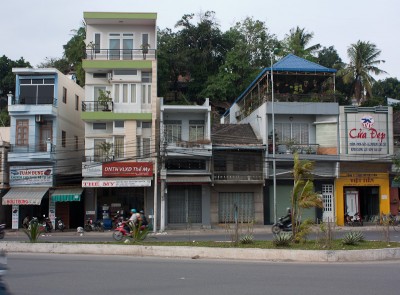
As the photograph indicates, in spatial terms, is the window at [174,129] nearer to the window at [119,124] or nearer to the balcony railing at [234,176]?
the window at [119,124]

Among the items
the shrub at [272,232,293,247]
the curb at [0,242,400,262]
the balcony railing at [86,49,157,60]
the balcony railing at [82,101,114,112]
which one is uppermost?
the balcony railing at [86,49,157,60]

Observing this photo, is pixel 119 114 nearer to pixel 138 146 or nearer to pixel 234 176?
pixel 138 146

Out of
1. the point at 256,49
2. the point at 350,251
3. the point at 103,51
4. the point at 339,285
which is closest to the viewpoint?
the point at 339,285

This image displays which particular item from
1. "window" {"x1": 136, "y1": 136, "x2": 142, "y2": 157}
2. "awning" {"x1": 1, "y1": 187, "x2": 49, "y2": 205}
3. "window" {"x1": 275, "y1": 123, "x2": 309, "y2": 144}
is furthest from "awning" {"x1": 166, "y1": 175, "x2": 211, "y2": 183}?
"awning" {"x1": 1, "y1": 187, "x2": 49, "y2": 205}

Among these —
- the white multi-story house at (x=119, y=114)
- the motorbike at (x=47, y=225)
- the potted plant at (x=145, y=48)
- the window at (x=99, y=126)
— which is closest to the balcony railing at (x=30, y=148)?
the white multi-story house at (x=119, y=114)

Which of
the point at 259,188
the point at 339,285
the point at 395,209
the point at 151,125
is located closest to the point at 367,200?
the point at 395,209

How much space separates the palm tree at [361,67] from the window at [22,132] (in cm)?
3221

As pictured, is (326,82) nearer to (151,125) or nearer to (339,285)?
(151,125)

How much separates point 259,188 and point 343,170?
244 inches

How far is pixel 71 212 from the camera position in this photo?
1348 inches

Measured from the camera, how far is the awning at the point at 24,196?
30.5 meters

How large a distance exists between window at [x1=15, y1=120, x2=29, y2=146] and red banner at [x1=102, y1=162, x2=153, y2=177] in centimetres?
593

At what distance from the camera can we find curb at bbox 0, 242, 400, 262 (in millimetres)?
14320

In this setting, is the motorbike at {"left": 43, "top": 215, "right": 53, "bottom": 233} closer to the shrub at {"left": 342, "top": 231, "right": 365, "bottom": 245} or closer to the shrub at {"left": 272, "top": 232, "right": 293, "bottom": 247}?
the shrub at {"left": 272, "top": 232, "right": 293, "bottom": 247}
